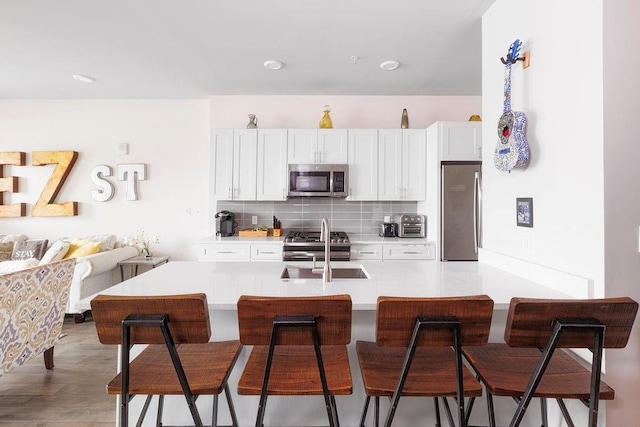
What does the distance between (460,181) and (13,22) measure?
13.3 ft

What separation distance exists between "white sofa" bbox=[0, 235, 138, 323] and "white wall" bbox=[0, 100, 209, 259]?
503 mm

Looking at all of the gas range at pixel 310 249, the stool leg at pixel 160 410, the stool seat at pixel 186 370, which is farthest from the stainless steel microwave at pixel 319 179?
the stool leg at pixel 160 410

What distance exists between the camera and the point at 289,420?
1715 millimetres

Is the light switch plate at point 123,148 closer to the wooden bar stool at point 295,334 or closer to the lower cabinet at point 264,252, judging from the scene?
the lower cabinet at point 264,252

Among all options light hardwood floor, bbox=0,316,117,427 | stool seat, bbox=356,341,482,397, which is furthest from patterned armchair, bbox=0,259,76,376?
stool seat, bbox=356,341,482,397

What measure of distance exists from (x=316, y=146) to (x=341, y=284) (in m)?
2.54

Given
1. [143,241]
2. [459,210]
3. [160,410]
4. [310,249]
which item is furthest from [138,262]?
[459,210]

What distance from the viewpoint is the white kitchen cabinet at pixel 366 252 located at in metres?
3.75

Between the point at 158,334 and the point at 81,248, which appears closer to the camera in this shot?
the point at 158,334

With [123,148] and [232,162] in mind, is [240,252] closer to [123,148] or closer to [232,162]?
[232,162]

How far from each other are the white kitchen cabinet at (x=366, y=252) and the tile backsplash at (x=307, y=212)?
65cm

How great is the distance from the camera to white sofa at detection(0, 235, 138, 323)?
3509 mm

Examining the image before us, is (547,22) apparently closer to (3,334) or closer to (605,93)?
(605,93)

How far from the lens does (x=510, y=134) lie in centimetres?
197
